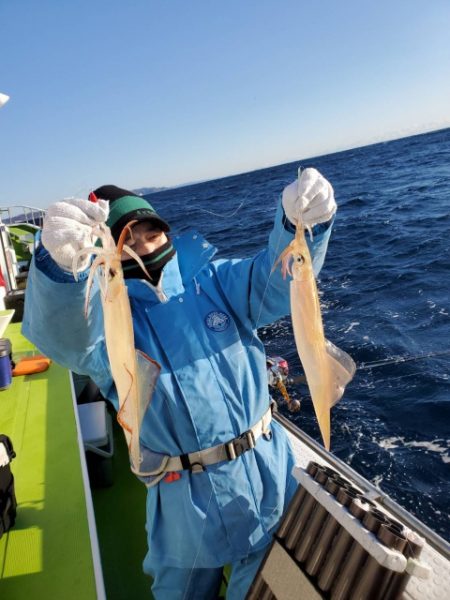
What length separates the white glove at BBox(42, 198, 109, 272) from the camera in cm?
169

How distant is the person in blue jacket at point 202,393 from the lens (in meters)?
2.24

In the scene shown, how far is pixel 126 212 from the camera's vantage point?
2.19 m

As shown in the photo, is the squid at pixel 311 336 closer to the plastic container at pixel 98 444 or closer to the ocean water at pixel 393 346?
the ocean water at pixel 393 346

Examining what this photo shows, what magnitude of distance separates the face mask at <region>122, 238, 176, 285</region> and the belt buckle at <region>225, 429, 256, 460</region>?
961mm

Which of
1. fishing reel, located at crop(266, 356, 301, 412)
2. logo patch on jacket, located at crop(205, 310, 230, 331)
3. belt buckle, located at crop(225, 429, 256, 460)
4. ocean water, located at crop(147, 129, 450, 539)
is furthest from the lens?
ocean water, located at crop(147, 129, 450, 539)

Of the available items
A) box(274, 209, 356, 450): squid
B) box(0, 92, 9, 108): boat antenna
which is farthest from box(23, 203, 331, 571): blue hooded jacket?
box(0, 92, 9, 108): boat antenna

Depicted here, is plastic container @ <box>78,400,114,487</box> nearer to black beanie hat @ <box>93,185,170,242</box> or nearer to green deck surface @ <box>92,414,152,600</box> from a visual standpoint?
green deck surface @ <box>92,414,152,600</box>

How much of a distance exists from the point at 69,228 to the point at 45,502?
2523mm

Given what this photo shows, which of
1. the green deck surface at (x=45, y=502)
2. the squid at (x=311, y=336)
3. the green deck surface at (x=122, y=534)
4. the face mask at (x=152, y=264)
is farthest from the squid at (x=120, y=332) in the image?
the green deck surface at (x=122, y=534)

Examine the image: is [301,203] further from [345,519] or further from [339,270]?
[339,270]

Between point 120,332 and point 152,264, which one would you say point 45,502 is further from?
point 120,332

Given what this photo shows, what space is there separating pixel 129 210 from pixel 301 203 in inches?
34.1

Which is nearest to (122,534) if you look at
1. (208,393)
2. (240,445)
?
(240,445)

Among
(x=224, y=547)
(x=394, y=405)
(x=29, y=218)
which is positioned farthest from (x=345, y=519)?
(x=29, y=218)
